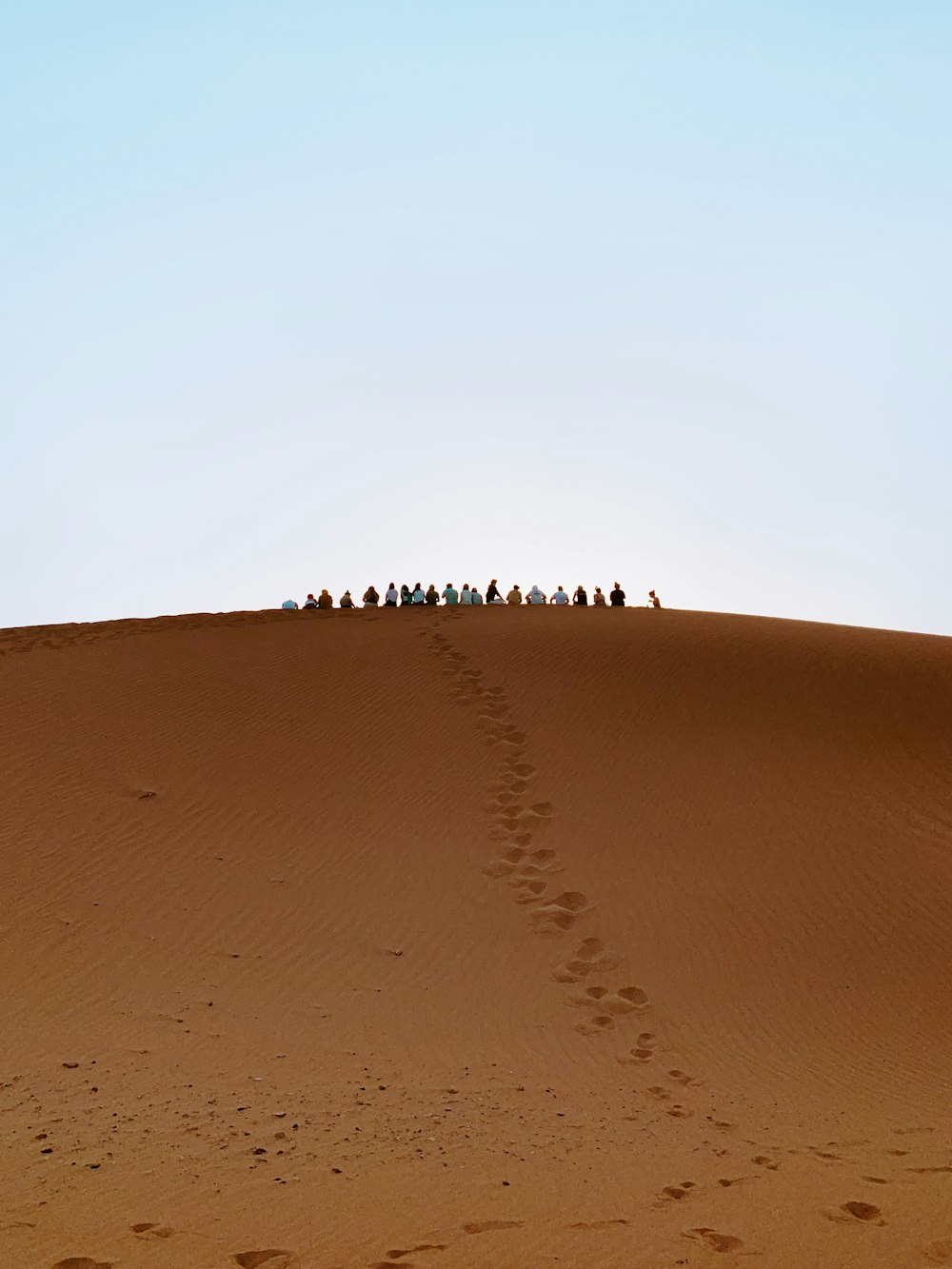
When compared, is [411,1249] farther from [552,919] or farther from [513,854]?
[513,854]

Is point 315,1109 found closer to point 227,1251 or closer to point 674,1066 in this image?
point 227,1251

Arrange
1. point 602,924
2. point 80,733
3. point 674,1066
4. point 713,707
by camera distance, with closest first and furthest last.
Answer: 1. point 674,1066
2. point 602,924
3. point 80,733
4. point 713,707

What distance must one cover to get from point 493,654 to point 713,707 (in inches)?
177

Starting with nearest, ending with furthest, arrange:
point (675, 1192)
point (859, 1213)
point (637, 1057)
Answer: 1. point (859, 1213)
2. point (675, 1192)
3. point (637, 1057)

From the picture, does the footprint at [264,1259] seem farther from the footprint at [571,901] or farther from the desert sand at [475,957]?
the footprint at [571,901]

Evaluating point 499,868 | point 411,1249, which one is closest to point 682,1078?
point 411,1249

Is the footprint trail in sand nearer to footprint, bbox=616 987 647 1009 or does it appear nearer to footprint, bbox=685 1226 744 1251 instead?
footprint, bbox=616 987 647 1009

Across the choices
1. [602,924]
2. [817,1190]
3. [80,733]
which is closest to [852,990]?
[602,924]

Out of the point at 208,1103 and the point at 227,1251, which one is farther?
the point at 208,1103

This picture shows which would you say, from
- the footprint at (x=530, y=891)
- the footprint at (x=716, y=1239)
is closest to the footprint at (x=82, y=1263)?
the footprint at (x=716, y=1239)

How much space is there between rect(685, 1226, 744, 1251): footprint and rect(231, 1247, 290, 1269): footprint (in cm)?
182

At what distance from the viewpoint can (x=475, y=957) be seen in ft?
34.2

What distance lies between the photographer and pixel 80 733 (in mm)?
16172

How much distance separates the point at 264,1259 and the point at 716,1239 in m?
2.02
